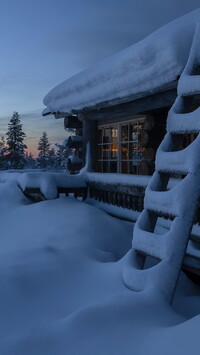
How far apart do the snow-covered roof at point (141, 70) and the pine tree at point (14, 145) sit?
1575 inches

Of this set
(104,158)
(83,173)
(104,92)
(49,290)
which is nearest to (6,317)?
(49,290)

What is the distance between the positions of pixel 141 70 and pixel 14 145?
43.5 m

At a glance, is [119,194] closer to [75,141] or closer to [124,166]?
[75,141]

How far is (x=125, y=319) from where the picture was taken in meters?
2.67

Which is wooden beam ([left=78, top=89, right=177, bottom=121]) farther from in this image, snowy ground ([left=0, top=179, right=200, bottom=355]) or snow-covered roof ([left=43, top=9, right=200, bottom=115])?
snowy ground ([left=0, top=179, right=200, bottom=355])

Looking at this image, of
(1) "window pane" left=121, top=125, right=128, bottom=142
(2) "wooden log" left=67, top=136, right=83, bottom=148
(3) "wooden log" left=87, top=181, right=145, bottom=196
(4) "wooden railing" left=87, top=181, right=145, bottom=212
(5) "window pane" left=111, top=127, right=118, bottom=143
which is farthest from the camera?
(5) "window pane" left=111, top=127, right=118, bottom=143

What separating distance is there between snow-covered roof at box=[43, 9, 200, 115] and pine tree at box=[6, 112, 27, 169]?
40.0m

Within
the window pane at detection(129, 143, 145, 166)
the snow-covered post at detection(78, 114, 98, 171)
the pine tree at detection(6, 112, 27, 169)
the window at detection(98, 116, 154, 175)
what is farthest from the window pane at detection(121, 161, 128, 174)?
the pine tree at detection(6, 112, 27, 169)

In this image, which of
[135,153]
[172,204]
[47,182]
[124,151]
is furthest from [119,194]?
[124,151]

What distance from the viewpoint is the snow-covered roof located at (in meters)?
4.46

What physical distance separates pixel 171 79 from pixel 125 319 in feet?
10.7

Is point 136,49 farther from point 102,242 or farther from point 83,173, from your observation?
point 83,173

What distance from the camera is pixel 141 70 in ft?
17.5

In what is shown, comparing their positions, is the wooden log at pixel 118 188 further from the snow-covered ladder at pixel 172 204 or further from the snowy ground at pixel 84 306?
the snow-covered ladder at pixel 172 204
